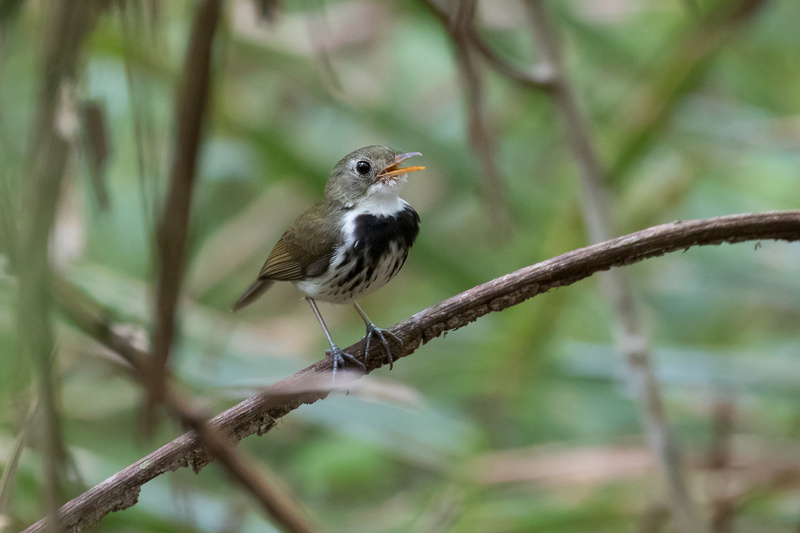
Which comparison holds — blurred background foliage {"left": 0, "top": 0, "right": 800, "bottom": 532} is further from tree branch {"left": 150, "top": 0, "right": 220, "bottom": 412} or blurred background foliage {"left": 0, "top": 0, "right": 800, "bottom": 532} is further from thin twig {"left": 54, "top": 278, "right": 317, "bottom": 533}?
thin twig {"left": 54, "top": 278, "right": 317, "bottom": 533}

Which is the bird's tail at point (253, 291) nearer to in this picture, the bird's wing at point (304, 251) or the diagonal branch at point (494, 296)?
the bird's wing at point (304, 251)

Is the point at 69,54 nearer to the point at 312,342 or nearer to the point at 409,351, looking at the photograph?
the point at 409,351

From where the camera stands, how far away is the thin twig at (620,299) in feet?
8.04

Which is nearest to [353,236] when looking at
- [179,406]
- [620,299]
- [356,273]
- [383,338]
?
[356,273]

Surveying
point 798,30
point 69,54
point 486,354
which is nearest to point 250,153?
point 486,354

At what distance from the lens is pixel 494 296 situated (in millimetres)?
1514

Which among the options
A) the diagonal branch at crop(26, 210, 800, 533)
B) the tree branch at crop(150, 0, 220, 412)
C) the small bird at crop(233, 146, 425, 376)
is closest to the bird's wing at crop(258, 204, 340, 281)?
the small bird at crop(233, 146, 425, 376)

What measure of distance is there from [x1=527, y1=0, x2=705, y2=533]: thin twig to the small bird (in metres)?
0.56

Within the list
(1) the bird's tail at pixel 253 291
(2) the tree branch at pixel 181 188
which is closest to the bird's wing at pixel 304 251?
(1) the bird's tail at pixel 253 291

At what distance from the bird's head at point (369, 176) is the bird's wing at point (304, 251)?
0.12 metres

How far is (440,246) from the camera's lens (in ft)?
13.3

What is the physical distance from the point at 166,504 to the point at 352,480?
1.22 meters

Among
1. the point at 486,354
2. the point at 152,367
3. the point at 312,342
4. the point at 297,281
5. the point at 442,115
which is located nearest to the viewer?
the point at 152,367

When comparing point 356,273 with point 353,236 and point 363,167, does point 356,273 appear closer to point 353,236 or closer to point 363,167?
point 353,236
